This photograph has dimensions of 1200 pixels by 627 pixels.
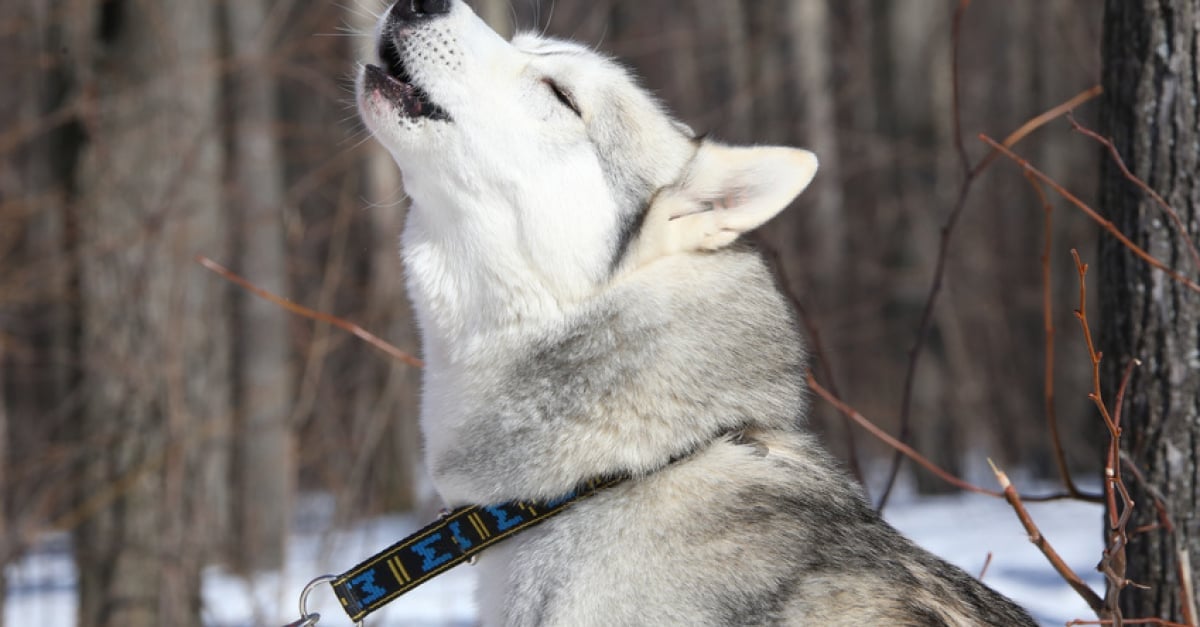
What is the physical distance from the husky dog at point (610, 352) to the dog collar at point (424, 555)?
0.15 ft

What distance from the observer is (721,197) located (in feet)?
9.12

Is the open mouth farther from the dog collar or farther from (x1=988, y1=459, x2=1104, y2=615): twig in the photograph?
(x1=988, y1=459, x2=1104, y2=615): twig

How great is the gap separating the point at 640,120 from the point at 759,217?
436 millimetres

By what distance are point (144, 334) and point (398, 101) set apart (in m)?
2.74

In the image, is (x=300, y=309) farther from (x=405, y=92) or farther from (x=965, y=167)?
(x=965, y=167)

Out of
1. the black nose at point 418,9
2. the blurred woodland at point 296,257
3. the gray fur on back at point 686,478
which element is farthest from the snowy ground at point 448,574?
the black nose at point 418,9

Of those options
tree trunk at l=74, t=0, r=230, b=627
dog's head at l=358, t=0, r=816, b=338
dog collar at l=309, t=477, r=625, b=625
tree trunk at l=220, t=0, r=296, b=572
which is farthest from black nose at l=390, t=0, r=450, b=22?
tree trunk at l=220, t=0, r=296, b=572

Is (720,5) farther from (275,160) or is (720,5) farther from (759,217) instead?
(759,217)

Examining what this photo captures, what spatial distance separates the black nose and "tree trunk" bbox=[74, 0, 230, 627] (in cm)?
238

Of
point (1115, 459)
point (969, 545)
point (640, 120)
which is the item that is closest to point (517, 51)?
point (640, 120)

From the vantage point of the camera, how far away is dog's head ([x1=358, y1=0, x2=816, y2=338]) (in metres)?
2.69

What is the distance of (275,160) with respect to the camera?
10.9m

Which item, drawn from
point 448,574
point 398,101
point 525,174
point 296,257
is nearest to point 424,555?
point 525,174

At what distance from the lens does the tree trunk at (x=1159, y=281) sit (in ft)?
9.00
